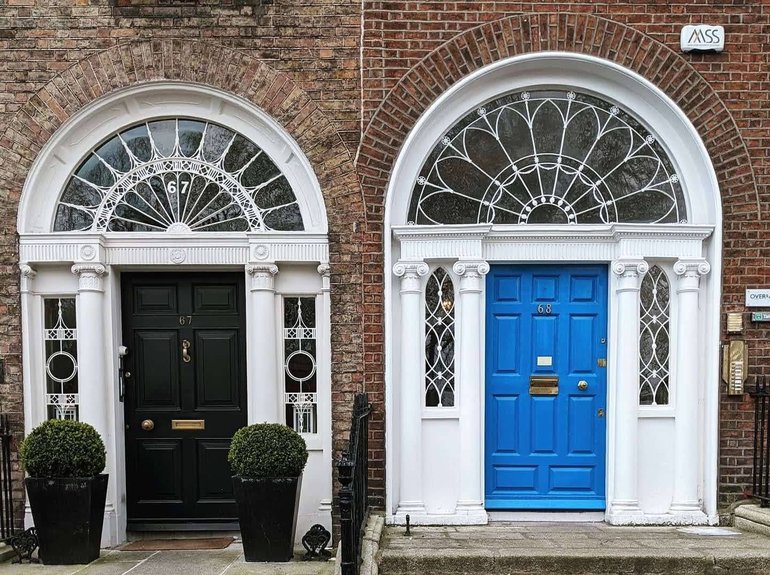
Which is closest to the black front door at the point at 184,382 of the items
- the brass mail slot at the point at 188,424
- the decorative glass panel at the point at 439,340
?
the brass mail slot at the point at 188,424

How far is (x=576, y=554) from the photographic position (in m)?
4.73

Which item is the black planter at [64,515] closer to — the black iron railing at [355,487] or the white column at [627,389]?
the black iron railing at [355,487]

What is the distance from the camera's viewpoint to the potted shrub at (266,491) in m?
4.97

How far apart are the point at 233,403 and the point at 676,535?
3819mm

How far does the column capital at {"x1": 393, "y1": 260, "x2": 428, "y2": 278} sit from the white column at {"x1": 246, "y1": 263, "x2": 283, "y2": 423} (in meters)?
1.03

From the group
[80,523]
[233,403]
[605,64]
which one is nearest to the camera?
[80,523]

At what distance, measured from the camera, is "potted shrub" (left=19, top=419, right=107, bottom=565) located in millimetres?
5012

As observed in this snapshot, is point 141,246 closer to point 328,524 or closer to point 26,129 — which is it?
point 26,129

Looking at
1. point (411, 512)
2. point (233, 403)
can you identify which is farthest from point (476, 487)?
point (233, 403)

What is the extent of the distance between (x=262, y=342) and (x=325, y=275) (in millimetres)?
774

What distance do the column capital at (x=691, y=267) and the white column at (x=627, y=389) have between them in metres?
0.27

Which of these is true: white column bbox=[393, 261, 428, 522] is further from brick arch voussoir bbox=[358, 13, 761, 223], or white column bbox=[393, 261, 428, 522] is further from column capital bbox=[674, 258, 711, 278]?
column capital bbox=[674, 258, 711, 278]

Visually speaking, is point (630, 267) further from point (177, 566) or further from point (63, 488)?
point (63, 488)

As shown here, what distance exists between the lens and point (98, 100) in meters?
5.51
